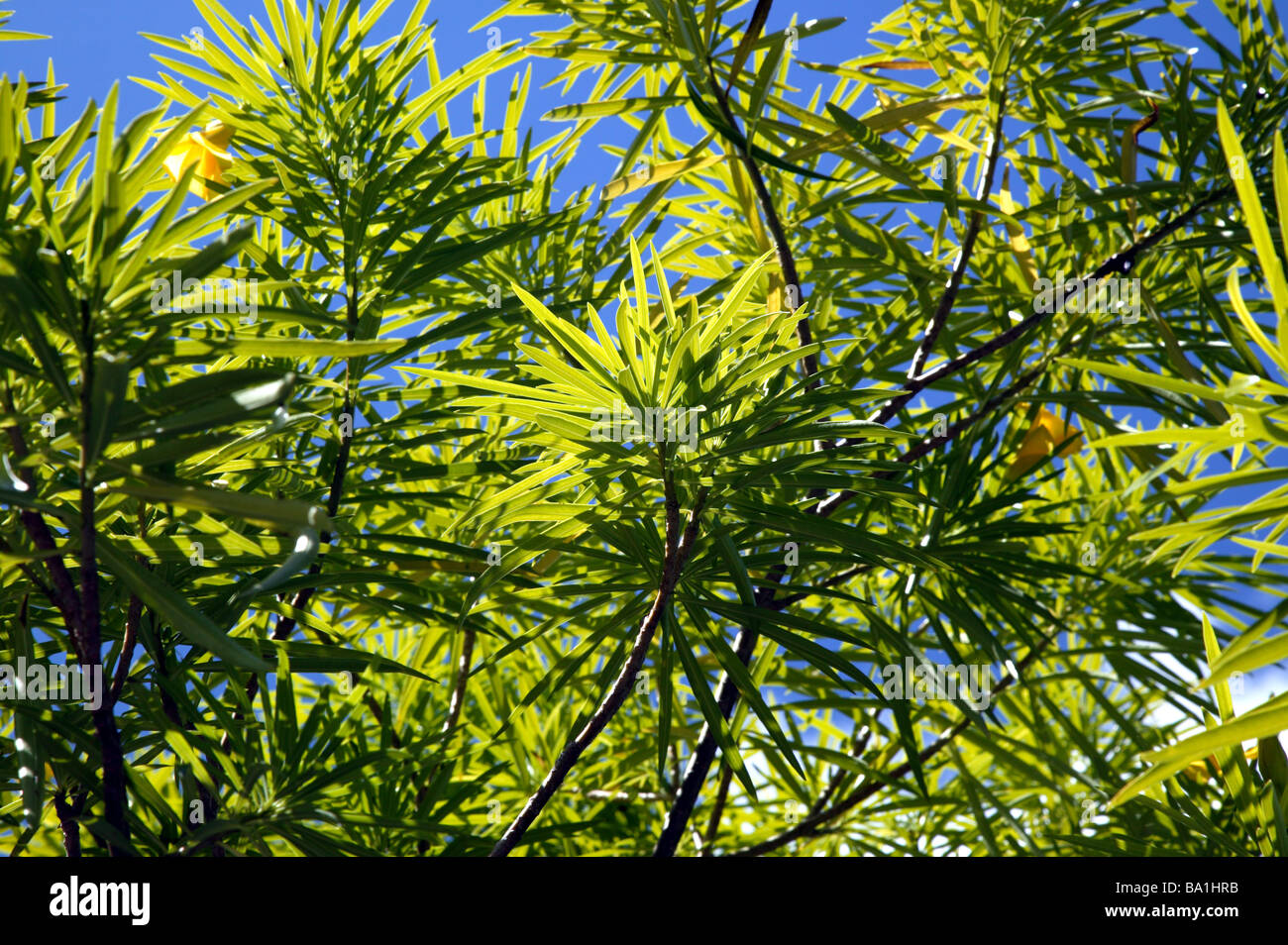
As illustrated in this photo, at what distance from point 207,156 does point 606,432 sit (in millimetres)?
436

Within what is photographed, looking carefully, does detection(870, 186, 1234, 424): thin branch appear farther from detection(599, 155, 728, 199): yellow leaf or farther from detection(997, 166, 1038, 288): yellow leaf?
detection(599, 155, 728, 199): yellow leaf

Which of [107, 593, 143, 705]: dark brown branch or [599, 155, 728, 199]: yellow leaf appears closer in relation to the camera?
[107, 593, 143, 705]: dark brown branch

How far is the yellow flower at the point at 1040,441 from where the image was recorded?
912 mm

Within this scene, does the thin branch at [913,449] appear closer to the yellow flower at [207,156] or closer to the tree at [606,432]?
the tree at [606,432]

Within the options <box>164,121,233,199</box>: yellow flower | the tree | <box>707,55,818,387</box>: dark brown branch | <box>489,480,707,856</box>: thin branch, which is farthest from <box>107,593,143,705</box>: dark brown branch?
<box>707,55,818,387</box>: dark brown branch

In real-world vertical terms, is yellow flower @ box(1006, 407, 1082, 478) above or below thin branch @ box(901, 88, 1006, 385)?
below

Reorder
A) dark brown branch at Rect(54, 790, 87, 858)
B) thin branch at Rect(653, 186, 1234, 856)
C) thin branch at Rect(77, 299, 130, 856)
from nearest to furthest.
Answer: thin branch at Rect(77, 299, 130, 856), dark brown branch at Rect(54, 790, 87, 858), thin branch at Rect(653, 186, 1234, 856)

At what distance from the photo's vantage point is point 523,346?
529 millimetres

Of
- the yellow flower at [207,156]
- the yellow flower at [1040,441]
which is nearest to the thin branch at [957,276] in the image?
the yellow flower at [1040,441]

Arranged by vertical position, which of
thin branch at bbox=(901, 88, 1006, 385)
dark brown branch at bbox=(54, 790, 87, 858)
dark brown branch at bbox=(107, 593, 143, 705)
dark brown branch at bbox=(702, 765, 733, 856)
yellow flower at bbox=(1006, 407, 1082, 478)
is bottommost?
dark brown branch at bbox=(702, 765, 733, 856)

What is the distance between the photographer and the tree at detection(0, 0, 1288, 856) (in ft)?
1.47

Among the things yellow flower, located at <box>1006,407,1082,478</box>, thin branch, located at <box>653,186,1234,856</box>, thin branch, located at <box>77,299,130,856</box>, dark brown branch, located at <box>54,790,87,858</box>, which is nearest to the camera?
thin branch, located at <box>77,299,130,856</box>

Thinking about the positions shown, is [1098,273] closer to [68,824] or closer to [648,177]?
[648,177]
